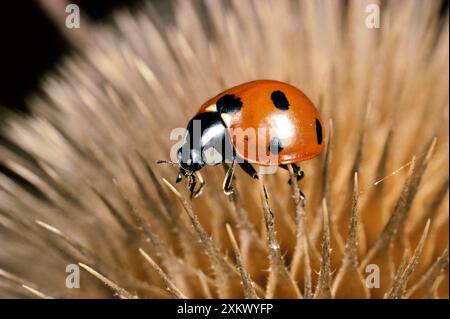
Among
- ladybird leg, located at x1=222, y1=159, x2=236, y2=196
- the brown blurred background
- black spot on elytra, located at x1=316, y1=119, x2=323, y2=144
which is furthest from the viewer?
the brown blurred background

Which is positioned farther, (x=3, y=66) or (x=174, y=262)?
(x=3, y=66)

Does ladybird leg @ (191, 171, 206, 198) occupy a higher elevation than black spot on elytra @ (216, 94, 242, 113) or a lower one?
lower

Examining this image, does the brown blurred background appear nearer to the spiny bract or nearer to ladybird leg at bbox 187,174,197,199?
the spiny bract

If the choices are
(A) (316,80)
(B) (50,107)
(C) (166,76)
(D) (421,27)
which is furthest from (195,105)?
(D) (421,27)

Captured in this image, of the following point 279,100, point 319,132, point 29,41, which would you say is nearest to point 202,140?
point 279,100

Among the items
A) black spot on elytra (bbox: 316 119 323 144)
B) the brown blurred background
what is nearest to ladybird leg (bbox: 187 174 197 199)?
black spot on elytra (bbox: 316 119 323 144)

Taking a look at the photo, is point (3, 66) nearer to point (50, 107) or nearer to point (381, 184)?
point (50, 107)

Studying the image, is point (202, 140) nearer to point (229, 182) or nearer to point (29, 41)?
point (229, 182)
